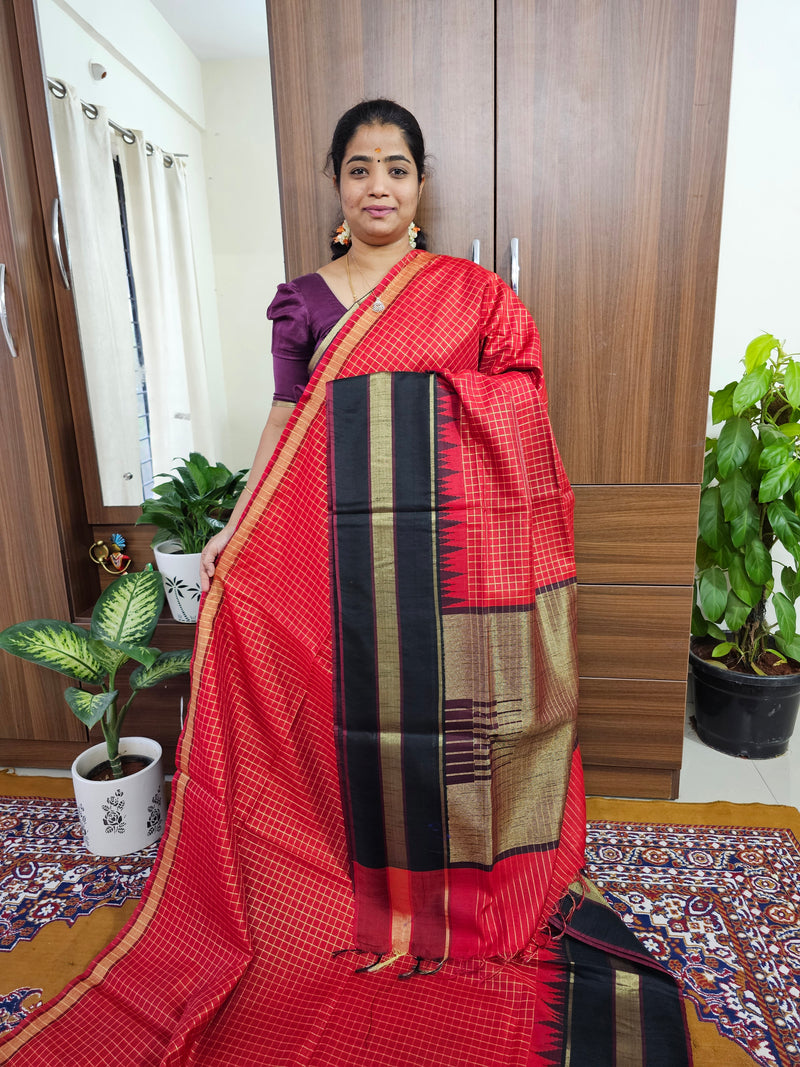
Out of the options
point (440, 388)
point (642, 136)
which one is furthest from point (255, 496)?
point (642, 136)

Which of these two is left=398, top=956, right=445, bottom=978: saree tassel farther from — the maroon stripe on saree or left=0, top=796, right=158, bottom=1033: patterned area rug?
left=0, top=796, right=158, bottom=1033: patterned area rug

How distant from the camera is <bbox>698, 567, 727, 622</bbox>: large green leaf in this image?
6.57 ft

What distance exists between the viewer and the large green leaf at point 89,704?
1.57 metres

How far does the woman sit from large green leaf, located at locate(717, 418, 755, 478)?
2.44 feet

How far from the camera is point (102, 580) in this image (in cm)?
214

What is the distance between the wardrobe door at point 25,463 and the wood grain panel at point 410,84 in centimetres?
66

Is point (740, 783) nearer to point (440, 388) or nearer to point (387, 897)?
point (387, 897)

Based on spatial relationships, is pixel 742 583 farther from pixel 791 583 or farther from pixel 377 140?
pixel 377 140

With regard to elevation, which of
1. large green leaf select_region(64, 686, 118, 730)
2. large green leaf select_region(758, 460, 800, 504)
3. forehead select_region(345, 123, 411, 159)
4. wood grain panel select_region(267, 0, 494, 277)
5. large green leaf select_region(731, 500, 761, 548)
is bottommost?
large green leaf select_region(64, 686, 118, 730)

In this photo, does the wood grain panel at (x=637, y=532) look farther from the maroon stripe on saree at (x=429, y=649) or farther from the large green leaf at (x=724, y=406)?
the maroon stripe on saree at (x=429, y=649)

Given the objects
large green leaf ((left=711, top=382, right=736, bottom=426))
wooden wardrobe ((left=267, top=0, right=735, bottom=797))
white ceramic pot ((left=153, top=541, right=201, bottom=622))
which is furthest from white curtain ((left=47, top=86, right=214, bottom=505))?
large green leaf ((left=711, top=382, right=736, bottom=426))

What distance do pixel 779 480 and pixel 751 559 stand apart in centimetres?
23

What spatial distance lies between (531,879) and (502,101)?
1548mm

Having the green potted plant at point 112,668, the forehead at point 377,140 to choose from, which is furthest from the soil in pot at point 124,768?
the forehead at point 377,140
